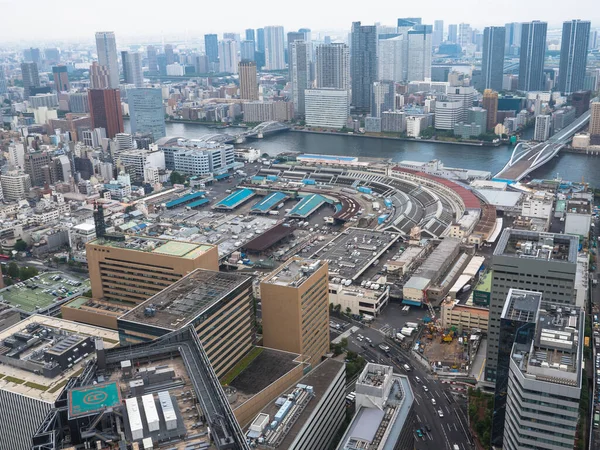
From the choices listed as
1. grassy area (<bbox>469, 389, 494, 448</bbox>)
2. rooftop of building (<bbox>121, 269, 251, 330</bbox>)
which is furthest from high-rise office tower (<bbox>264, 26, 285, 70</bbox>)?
grassy area (<bbox>469, 389, 494, 448</bbox>)

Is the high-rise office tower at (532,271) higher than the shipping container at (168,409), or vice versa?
the shipping container at (168,409)

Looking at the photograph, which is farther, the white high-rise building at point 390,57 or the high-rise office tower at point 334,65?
the white high-rise building at point 390,57

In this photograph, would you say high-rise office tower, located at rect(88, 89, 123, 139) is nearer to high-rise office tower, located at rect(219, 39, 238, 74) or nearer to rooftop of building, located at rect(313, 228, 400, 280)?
rooftop of building, located at rect(313, 228, 400, 280)

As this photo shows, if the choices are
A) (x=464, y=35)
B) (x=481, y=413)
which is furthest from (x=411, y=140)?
(x=464, y=35)

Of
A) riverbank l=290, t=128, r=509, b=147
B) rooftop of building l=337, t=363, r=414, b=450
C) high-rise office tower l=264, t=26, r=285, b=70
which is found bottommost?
riverbank l=290, t=128, r=509, b=147

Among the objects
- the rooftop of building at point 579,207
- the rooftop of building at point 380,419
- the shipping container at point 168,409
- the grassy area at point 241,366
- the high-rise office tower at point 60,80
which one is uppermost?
the high-rise office tower at point 60,80

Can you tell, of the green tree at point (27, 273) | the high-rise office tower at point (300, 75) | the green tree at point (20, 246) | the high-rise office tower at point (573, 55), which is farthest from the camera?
the high-rise office tower at point (573, 55)

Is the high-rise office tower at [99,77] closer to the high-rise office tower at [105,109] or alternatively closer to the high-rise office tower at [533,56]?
the high-rise office tower at [105,109]

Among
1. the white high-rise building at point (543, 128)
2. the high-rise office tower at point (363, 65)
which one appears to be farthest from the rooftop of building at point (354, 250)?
the high-rise office tower at point (363, 65)
